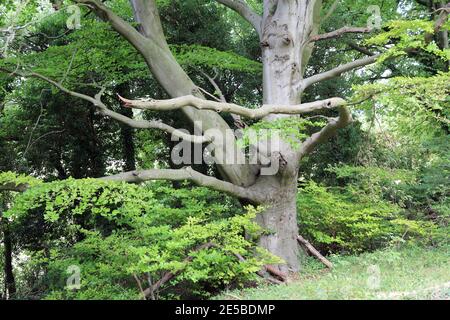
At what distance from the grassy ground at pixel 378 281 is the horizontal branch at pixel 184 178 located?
5.15ft

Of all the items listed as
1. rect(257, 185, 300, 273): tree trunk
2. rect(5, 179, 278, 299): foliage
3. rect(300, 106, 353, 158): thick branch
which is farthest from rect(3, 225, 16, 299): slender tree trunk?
rect(300, 106, 353, 158): thick branch

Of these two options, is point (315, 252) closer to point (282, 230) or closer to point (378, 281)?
point (282, 230)

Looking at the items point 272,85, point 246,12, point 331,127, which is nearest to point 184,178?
point 331,127

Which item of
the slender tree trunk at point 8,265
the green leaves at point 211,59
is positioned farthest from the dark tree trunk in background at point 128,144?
the green leaves at point 211,59

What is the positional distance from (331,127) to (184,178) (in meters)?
2.26

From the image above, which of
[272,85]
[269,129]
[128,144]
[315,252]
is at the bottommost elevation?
[315,252]

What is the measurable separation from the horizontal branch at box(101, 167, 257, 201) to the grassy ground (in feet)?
5.15

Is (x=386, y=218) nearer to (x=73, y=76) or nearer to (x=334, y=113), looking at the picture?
(x=334, y=113)

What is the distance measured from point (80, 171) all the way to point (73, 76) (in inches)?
170

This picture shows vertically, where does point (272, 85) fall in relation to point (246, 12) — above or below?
below

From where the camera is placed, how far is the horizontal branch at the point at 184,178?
20.7 feet

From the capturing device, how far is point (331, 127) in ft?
21.9

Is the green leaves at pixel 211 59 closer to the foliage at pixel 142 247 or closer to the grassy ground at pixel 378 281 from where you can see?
the foliage at pixel 142 247
